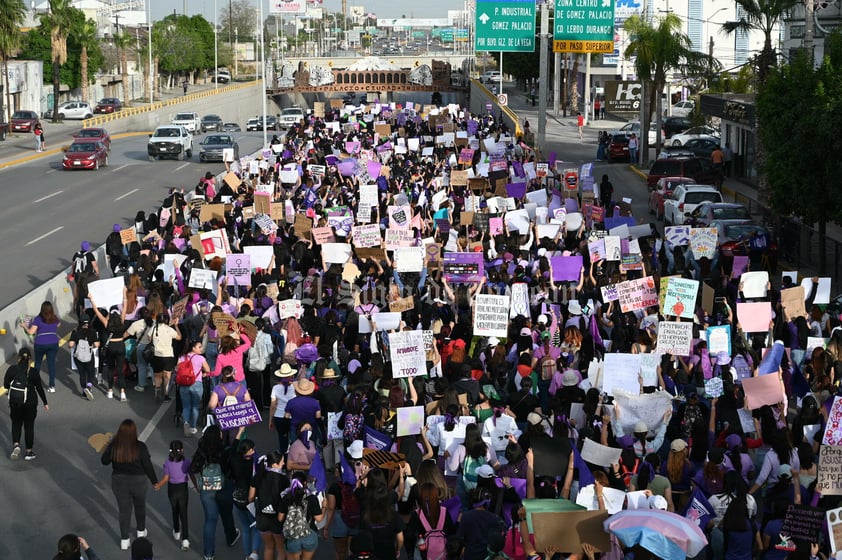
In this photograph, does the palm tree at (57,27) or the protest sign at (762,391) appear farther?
the palm tree at (57,27)

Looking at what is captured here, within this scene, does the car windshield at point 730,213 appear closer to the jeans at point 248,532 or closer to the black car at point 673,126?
the jeans at point 248,532

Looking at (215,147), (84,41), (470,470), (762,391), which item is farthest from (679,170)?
(84,41)

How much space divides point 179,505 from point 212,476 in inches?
30.6

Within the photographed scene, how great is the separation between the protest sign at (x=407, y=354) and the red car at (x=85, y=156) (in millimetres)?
39196

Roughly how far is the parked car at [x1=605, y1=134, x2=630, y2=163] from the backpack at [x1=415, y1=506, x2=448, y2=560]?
4394 centimetres

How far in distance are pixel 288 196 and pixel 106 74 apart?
91.9 m

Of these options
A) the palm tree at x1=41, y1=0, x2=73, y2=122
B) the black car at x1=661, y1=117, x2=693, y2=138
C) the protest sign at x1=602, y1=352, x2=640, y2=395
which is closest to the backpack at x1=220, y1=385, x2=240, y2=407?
the protest sign at x1=602, y1=352, x2=640, y2=395

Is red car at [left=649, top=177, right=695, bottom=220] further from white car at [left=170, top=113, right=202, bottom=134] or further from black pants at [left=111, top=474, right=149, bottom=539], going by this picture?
white car at [left=170, top=113, right=202, bottom=134]

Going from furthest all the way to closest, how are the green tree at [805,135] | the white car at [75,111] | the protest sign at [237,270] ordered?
the white car at [75,111] < the green tree at [805,135] < the protest sign at [237,270]

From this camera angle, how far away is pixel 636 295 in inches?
607

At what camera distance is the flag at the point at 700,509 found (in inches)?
379

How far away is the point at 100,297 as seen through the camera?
17.3 m

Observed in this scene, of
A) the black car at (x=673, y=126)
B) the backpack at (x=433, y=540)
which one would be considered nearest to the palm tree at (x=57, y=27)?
the black car at (x=673, y=126)

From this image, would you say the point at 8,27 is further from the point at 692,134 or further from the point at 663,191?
the point at 663,191
